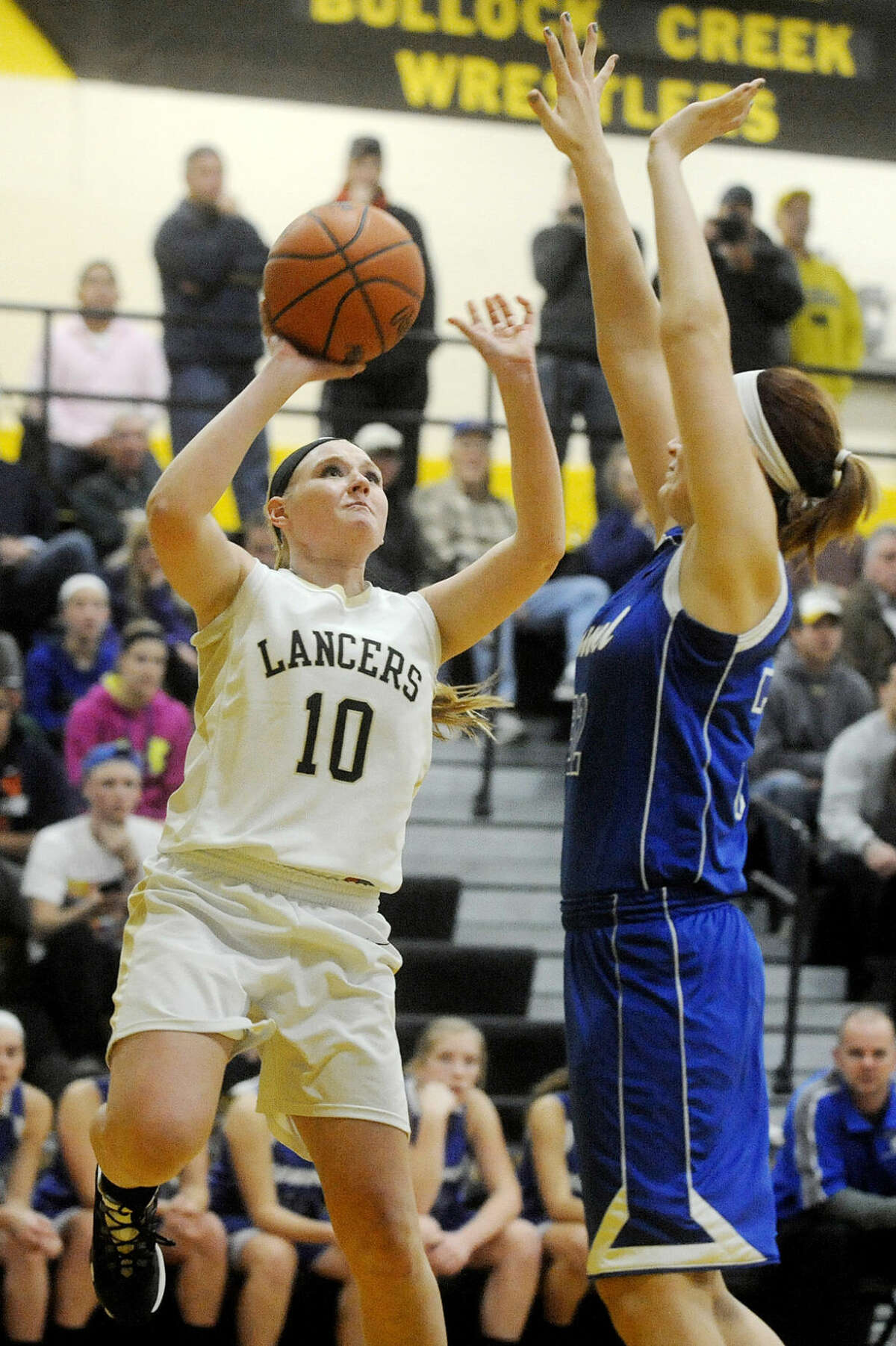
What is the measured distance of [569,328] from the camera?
944 cm

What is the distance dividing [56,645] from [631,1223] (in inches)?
229

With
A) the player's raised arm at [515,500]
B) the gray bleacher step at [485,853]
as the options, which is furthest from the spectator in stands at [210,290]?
the player's raised arm at [515,500]

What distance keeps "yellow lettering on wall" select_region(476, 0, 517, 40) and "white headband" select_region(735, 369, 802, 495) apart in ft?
23.8

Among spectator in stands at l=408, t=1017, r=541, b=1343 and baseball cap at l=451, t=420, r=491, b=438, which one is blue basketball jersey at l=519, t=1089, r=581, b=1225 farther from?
baseball cap at l=451, t=420, r=491, b=438

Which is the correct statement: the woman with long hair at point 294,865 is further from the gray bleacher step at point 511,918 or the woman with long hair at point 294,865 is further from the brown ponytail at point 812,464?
the gray bleacher step at point 511,918

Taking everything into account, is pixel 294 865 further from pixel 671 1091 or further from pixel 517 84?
pixel 517 84

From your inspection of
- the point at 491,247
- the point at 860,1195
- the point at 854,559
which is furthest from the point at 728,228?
the point at 860,1195

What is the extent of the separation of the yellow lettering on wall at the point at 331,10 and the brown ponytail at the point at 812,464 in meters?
7.40

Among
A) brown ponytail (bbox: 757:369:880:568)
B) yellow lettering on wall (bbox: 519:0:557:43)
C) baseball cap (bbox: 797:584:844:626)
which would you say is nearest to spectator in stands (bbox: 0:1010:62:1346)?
brown ponytail (bbox: 757:369:880:568)

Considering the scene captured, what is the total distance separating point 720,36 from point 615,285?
282 inches

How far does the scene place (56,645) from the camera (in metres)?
8.34

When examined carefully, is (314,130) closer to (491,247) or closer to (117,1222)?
(491,247)

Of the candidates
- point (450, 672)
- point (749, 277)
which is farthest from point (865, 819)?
point (749, 277)

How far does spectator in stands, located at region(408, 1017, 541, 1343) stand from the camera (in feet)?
19.3
